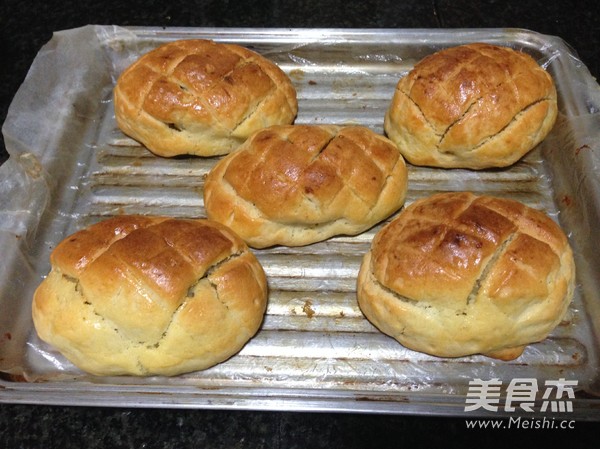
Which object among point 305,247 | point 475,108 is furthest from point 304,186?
point 475,108

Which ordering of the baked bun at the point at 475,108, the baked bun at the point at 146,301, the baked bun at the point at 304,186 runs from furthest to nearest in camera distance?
the baked bun at the point at 475,108, the baked bun at the point at 304,186, the baked bun at the point at 146,301

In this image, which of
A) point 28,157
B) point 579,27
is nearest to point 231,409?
point 28,157

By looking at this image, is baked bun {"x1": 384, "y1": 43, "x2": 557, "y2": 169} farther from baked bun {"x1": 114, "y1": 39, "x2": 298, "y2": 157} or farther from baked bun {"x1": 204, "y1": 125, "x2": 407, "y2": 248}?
baked bun {"x1": 114, "y1": 39, "x2": 298, "y2": 157}

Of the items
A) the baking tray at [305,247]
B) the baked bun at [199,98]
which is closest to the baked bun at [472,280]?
the baking tray at [305,247]

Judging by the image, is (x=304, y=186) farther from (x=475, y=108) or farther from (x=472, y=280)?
(x=475, y=108)

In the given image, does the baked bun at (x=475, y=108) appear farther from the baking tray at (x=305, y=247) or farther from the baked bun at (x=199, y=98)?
the baked bun at (x=199, y=98)

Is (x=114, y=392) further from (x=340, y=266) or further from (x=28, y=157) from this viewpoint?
(x=28, y=157)
